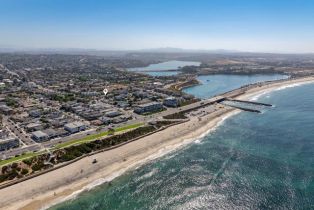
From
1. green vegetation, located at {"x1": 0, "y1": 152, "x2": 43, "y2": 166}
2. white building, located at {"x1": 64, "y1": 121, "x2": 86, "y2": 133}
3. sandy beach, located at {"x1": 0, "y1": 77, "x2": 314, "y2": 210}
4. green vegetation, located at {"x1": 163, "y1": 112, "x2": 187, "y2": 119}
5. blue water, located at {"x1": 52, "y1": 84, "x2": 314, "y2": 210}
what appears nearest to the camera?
blue water, located at {"x1": 52, "y1": 84, "x2": 314, "y2": 210}

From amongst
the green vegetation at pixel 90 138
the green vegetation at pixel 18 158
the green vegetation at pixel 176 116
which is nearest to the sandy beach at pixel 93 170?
the green vegetation at pixel 176 116

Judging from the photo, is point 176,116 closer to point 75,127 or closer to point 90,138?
point 90,138

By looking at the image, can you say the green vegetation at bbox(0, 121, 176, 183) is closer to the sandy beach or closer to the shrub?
the shrub

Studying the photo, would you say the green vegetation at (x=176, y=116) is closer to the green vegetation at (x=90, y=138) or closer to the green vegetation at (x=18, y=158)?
the green vegetation at (x=90, y=138)

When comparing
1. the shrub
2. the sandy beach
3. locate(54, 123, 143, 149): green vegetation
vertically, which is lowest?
the sandy beach

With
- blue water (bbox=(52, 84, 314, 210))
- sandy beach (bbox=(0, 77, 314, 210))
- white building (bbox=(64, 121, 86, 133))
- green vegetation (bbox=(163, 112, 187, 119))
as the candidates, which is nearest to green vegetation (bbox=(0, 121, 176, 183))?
sandy beach (bbox=(0, 77, 314, 210))

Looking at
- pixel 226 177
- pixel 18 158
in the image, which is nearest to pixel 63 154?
pixel 18 158

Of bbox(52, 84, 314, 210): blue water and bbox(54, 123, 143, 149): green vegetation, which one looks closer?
bbox(52, 84, 314, 210): blue water
